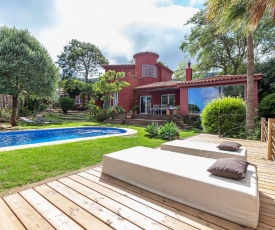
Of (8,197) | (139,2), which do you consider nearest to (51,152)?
(8,197)

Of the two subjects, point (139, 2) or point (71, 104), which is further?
point (71, 104)

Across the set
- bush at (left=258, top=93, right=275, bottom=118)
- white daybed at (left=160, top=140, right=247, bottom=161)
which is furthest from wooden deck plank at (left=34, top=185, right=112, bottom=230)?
bush at (left=258, top=93, right=275, bottom=118)

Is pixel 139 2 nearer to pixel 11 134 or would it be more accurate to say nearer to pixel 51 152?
pixel 51 152

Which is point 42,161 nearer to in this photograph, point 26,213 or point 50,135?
point 26,213

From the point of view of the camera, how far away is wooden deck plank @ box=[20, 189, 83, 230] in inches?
87.1

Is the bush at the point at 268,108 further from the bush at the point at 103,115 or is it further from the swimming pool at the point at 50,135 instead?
the bush at the point at 103,115

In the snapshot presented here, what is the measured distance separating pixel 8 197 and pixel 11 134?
9.22 m

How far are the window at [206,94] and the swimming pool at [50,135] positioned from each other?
290 inches

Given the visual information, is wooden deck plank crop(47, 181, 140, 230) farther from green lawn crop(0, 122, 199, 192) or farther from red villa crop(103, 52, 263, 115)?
red villa crop(103, 52, 263, 115)

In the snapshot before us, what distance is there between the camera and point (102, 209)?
257 cm

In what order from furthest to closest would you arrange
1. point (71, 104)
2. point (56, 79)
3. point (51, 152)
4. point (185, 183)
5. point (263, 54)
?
point (71, 104) < point (263, 54) < point (56, 79) < point (51, 152) < point (185, 183)

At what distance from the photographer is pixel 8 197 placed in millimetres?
2893

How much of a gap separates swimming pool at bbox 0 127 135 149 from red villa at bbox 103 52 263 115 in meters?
7.16

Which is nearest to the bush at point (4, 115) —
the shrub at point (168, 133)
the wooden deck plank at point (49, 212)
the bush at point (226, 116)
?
the shrub at point (168, 133)
